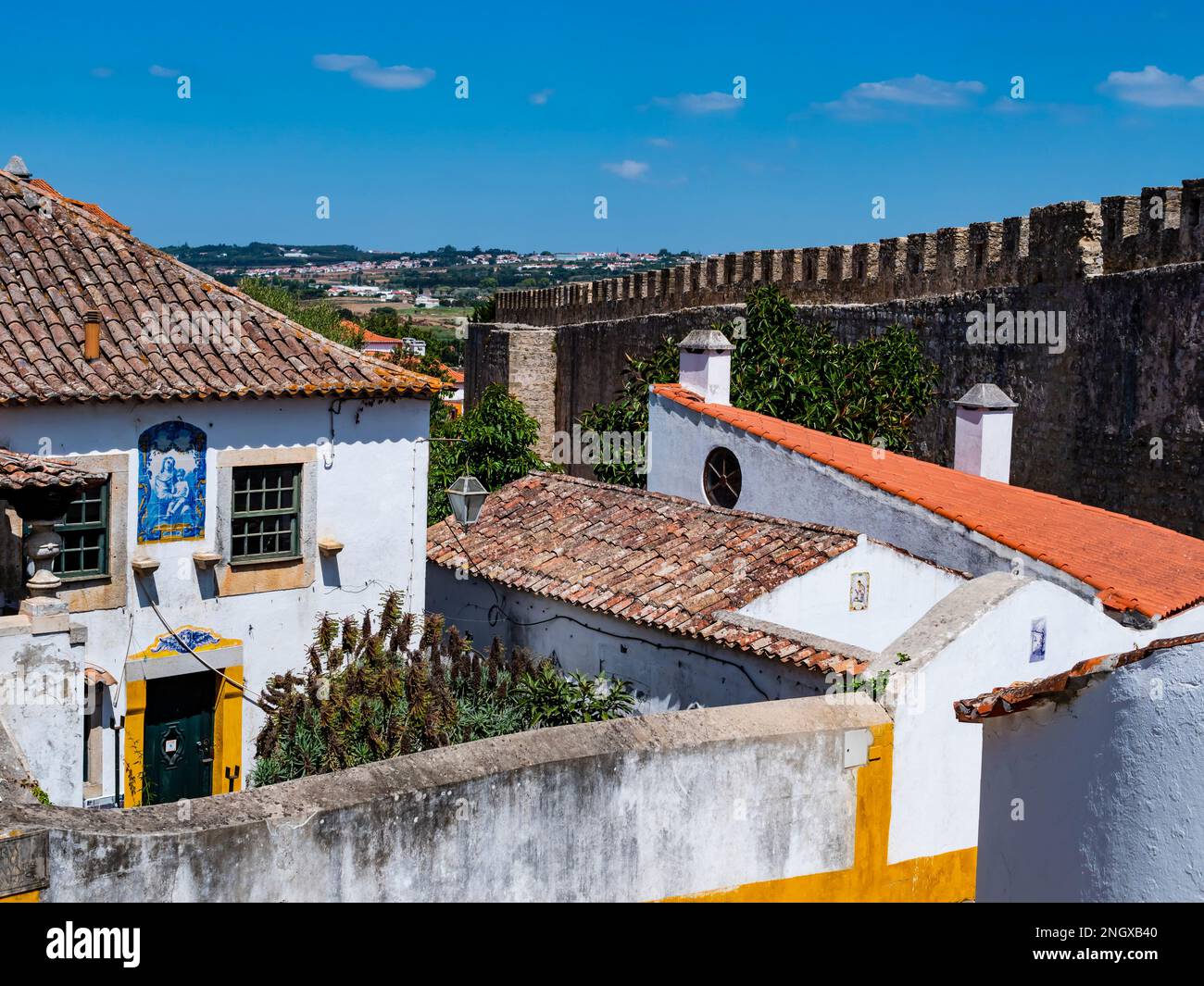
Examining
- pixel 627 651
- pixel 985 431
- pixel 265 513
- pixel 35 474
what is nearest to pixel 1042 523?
pixel 985 431

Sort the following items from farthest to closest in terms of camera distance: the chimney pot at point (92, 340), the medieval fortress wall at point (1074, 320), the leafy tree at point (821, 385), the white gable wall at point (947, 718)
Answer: the leafy tree at point (821, 385)
the medieval fortress wall at point (1074, 320)
the chimney pot at point (92, 340)
the white gable wall at point (947, 718)

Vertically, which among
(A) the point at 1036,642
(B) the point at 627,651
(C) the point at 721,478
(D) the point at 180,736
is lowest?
(D) the point at 180,736

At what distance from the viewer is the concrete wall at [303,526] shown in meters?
9.93

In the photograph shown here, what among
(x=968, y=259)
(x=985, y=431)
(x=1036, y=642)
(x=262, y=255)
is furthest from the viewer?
(x=262, y=255)

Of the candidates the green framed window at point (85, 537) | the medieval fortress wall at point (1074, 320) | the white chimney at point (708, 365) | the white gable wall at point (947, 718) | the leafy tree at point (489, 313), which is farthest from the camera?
the leafy tree at point (489, 313)

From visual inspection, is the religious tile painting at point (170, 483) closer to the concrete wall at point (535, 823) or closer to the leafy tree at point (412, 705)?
the leafy tree at point (412, 705)

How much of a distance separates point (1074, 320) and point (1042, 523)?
4688mm

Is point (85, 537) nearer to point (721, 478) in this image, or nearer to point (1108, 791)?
point (721, 478)

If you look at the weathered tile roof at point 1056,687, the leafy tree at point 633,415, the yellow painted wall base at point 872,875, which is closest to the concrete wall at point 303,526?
the leafy tree at point 633,415

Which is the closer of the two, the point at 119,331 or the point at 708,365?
the point at 119,331

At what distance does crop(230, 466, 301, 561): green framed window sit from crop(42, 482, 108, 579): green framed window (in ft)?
3.17

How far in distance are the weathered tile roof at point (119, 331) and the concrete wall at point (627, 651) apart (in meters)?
1.92

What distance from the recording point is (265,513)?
35.1 ft
